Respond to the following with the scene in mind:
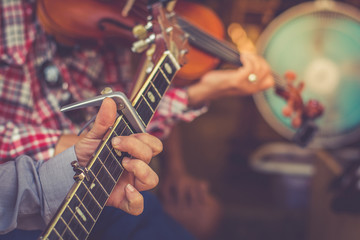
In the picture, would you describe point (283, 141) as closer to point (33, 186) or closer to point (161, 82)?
point (161, 82)

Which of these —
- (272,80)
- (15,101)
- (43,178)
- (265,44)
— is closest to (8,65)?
(15,101)

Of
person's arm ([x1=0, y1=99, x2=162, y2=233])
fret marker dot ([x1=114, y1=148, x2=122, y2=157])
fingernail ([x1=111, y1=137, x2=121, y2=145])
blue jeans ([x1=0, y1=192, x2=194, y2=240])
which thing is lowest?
blue jeans ([x1=0, y1=192, x2=194, y2=240])

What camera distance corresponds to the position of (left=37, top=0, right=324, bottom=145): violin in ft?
2.68

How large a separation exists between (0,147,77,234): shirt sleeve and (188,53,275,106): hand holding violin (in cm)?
54

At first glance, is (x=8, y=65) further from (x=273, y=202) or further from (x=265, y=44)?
(x=273, y=202)

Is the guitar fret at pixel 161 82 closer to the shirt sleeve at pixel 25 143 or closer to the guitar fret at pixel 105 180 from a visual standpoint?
the guitar fret at pixel 105 180

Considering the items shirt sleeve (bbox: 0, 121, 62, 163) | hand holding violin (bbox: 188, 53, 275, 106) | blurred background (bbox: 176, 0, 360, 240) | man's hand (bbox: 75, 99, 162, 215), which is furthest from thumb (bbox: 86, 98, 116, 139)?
blurred background (bbox: 176, 0, 360, 240)

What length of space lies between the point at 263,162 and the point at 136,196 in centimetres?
136

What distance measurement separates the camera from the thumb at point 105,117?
0.46 meters

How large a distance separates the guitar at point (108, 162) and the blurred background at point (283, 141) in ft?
1.78

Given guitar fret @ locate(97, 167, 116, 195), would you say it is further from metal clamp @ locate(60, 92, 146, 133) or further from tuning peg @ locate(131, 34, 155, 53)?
tuning peg @ locate(131, 34, 155, 53)

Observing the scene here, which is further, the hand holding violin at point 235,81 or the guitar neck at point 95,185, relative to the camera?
the hand holding violin at point 235,81

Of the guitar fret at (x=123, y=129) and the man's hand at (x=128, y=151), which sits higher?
the guitar fret at (x=123, y=129)

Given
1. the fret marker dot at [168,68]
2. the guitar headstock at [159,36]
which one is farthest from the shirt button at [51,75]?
the fret marker dot at [168,68]
